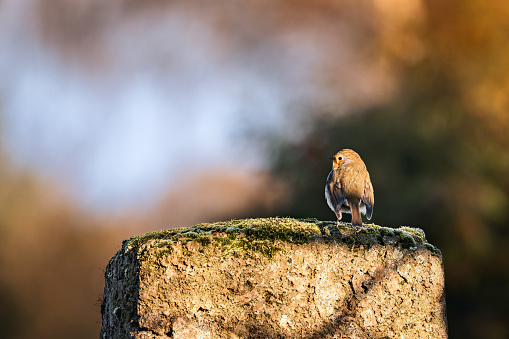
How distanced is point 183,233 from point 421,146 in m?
5.26

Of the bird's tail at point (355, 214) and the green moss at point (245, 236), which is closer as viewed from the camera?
the green moss at point (245, 236)

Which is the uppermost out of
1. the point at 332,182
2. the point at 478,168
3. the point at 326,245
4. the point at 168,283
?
the point at 478,168

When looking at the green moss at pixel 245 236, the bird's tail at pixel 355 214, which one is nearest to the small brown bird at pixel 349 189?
the bird's tail at pixel 355 214

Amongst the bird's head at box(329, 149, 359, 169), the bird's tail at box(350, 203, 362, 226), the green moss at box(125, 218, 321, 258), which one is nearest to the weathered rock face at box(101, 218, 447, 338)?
the green moss at box(125, 218, 321, 258)

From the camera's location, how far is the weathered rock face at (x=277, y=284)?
1986mm

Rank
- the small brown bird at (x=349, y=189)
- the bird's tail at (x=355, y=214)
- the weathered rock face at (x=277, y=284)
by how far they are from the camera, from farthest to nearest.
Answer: the small brown bird at (x=349, y=189)
the bird's tail at (x=355, y=214)
the weathered rock face at (x=277, y=284)

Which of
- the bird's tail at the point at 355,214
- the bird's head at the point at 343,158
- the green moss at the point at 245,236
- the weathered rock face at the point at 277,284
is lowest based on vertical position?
the weathered rock face at the point at 277,284

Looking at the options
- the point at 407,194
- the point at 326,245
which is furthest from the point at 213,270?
the point at 407,194

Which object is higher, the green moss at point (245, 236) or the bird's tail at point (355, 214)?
the bird's tail at point (355, 214)

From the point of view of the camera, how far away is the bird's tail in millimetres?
2412

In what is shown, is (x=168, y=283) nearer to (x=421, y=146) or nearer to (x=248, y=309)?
(x=248, y=309)

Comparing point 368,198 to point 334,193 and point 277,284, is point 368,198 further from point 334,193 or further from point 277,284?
point 277,284

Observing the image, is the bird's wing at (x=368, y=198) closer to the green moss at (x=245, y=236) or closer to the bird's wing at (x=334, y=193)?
the bird's wing at (x=334, y=193)

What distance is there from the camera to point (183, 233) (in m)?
2.13
